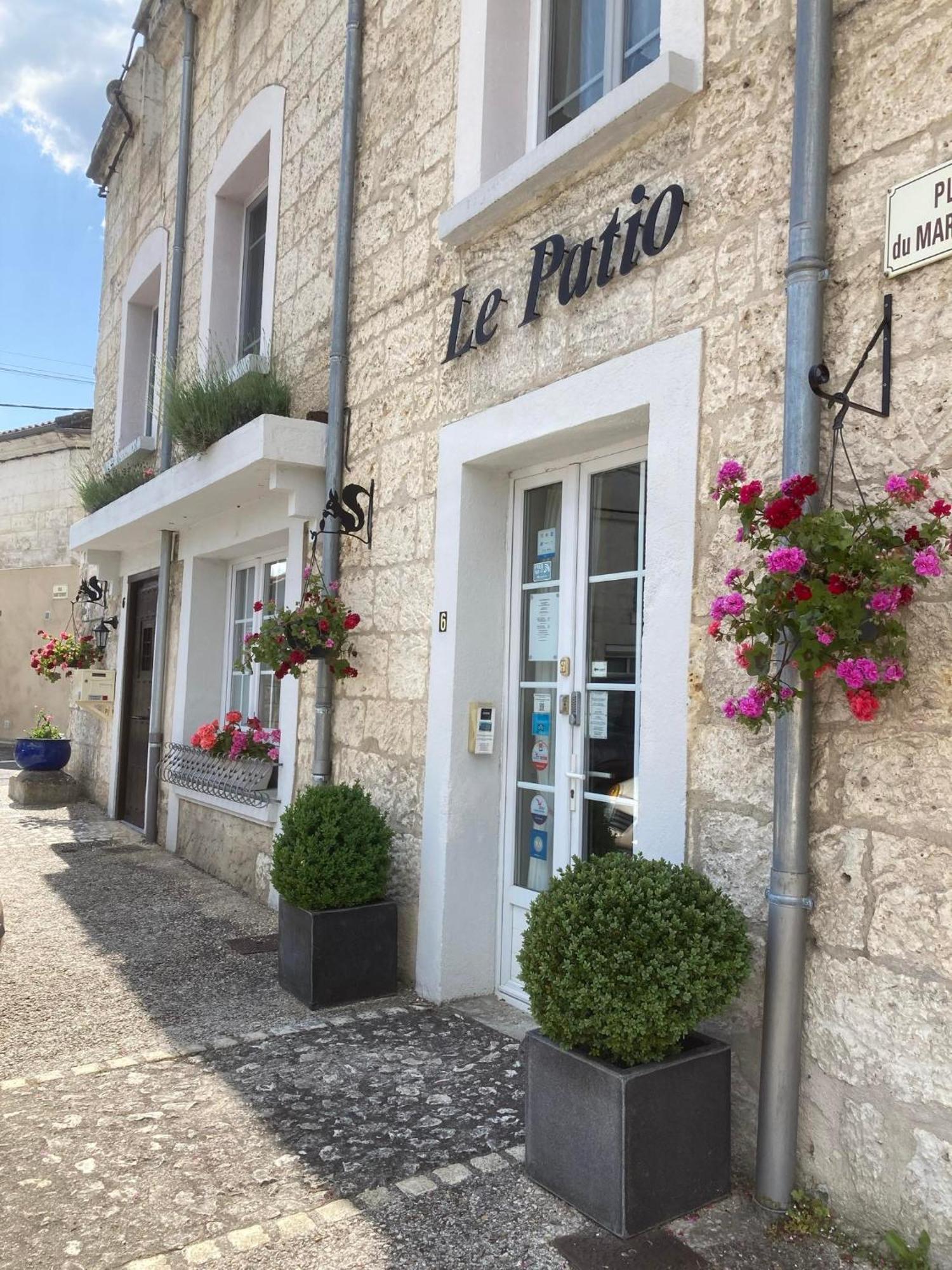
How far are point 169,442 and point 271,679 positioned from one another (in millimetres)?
2298

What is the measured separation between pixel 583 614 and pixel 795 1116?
1878mm

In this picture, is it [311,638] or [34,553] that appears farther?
[34,553]

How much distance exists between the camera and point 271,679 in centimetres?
657

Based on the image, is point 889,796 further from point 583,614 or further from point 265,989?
point 265,989

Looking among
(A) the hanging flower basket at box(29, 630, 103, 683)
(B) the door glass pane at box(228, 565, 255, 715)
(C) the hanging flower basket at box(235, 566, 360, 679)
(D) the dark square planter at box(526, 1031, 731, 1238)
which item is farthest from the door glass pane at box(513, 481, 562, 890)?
(A) the hanging flower basket at box(29, 630, 103, 683)

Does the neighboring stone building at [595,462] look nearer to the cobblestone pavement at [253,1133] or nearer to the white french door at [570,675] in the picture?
the white french door at [570,675]

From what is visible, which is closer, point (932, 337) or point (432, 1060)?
point (932, 337)

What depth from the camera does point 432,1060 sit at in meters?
3.44

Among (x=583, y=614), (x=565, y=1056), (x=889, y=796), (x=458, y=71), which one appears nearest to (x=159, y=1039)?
(x=565, y=1056)

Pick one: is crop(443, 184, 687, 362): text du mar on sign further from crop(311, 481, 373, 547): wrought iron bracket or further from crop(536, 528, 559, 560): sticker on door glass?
crop(311, 481, 373, 547): wrought iron bracket

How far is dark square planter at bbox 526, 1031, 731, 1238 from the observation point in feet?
7.68

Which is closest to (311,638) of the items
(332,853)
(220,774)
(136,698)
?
(332,853)

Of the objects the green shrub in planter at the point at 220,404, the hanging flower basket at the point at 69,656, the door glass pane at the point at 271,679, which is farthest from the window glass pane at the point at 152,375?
the green shrub in planter at the point at 220,404

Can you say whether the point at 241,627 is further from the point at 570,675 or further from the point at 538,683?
the point at 570,675
